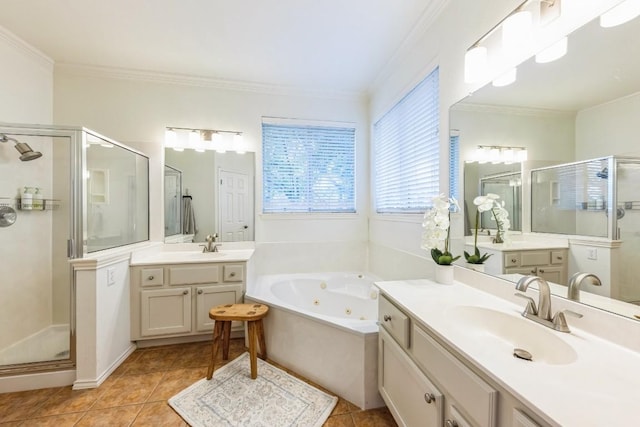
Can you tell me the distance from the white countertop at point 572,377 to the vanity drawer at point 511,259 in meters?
0.28

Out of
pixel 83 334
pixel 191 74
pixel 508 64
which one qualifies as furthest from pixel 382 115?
pixel 83 334

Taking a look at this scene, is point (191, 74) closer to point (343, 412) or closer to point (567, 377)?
point (343, 412)

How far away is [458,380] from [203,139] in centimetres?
282

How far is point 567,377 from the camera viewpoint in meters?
0.68

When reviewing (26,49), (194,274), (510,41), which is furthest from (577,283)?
(26,49)

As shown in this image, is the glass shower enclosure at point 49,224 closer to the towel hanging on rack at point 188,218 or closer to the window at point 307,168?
the towel hanging on rack at point 188,218

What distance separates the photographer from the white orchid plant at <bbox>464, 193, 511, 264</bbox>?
135 cm

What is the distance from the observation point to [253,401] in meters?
1.64

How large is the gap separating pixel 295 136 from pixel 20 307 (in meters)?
2.82

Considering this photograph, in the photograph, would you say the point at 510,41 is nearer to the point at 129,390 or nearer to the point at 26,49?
the point at 129,390

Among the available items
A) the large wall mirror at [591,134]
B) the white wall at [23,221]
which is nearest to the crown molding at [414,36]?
the large wall mirror at [591,134]

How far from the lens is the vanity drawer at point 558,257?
105 cm

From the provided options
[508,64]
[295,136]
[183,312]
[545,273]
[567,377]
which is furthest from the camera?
[295,136]

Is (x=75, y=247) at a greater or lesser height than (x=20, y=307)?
greater
